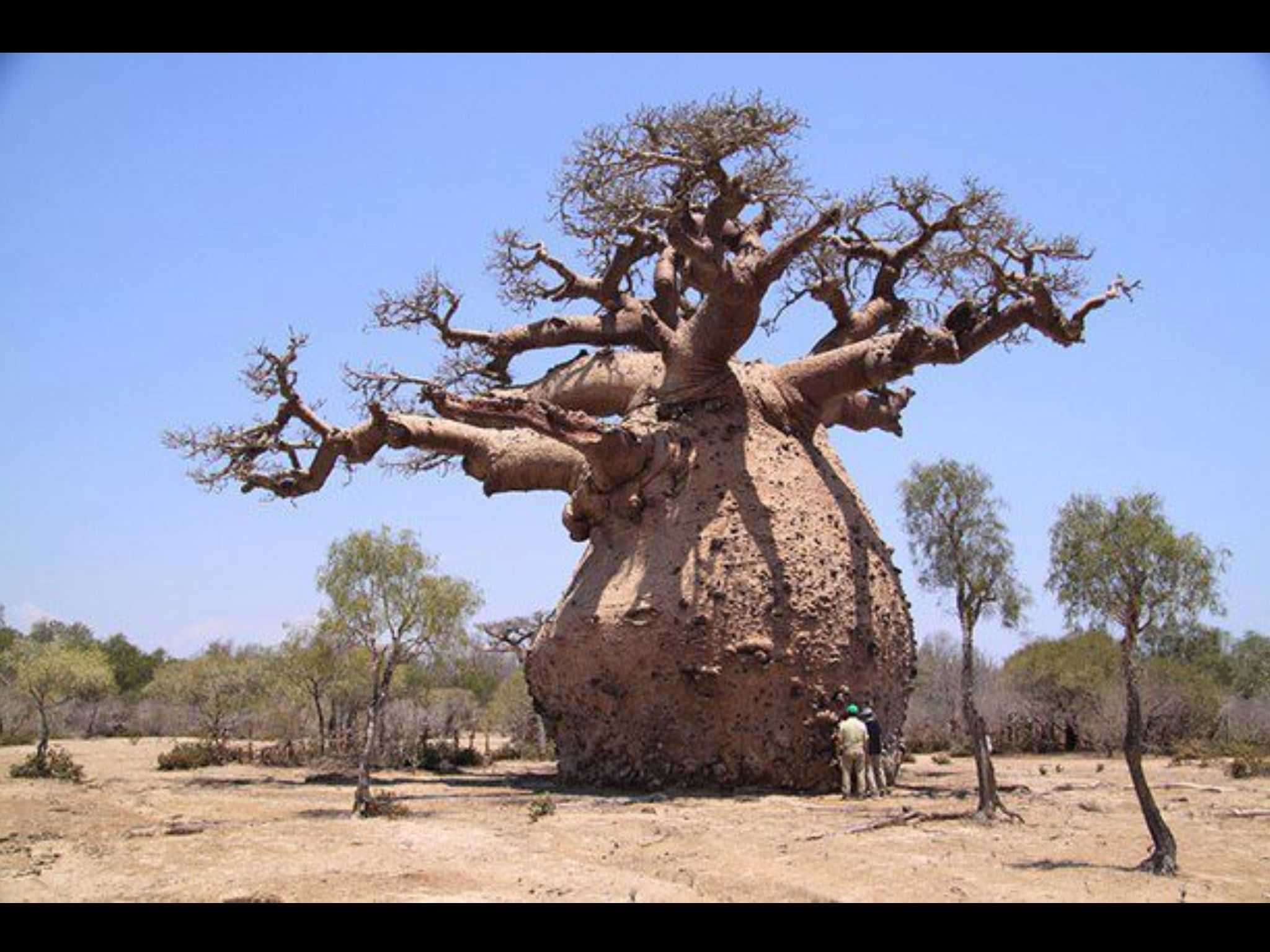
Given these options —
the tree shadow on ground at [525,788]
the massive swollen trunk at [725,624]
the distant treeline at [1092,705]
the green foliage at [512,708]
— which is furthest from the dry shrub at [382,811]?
the green foliage at [512,708]


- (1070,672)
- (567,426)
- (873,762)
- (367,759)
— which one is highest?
(567,426)

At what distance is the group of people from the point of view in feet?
28.1

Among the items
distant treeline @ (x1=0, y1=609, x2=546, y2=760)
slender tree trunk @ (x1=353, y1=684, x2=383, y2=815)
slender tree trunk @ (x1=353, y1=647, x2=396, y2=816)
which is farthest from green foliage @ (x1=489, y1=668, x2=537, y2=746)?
slender tree trunk @ (x1=353, y1=684, x2=383, y2=815)

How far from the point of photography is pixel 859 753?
855 cm

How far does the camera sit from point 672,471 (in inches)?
384

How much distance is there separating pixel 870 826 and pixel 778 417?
4.81 m

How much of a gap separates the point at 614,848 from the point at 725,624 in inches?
122

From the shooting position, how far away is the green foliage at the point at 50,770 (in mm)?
10695

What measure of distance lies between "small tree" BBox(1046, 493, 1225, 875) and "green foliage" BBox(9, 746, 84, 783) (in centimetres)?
951

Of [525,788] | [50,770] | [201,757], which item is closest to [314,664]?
Answer: [201,757]

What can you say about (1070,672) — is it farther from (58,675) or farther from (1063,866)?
(58,675)

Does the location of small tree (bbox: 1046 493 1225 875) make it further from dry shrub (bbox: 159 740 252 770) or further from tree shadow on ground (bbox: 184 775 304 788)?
dry shrub (bbox: 159 740 252 770)

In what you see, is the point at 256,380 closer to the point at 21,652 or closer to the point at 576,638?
the point at 576,638

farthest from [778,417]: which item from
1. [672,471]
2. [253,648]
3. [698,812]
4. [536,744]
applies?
[253,648]
